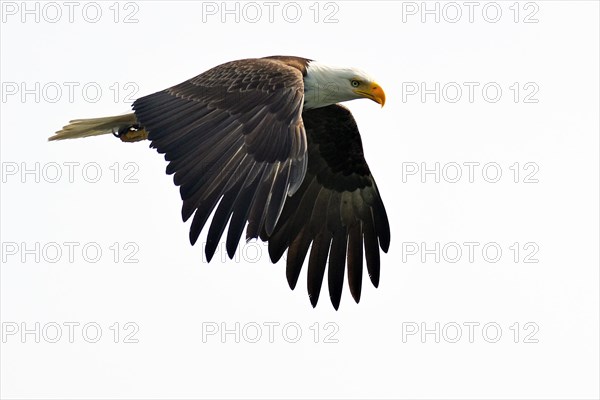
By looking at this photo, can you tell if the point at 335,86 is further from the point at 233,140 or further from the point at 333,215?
the point at 233,140

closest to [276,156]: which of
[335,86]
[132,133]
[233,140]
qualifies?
[233,140]

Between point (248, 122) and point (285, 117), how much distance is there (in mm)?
313

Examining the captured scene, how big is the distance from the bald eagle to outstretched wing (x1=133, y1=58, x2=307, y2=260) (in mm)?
11

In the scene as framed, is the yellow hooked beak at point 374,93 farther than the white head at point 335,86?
Yes

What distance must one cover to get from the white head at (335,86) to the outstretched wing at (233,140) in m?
0.59

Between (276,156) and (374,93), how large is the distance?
268cm

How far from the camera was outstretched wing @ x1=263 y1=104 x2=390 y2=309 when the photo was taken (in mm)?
13734

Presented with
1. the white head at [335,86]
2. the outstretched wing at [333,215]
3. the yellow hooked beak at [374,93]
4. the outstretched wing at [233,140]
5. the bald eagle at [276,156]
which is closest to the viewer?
the outstretched wing at [233,140]

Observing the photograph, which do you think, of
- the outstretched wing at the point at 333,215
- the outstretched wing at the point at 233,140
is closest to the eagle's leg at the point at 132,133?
the outstretched wing at the point at 233,140

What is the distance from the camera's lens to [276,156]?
1112cm

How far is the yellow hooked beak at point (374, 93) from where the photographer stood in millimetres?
13531

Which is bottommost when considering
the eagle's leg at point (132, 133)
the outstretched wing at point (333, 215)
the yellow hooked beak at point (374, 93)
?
the outstretched wing at point (333, 215)

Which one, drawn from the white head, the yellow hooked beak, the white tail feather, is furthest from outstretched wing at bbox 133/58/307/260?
the yellow hooked beak

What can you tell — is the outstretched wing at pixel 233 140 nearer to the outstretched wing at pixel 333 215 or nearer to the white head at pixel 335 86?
the white head at pixel 335 86
